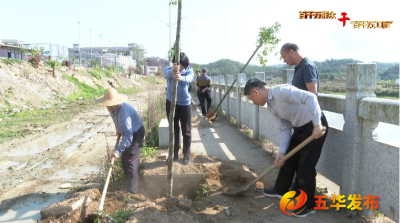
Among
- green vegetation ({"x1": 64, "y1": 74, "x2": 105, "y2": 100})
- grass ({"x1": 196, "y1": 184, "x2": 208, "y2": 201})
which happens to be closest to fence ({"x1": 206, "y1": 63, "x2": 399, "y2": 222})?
grass ({"x1": 196, "y1": 184, "x2": 208, "y2": 201})

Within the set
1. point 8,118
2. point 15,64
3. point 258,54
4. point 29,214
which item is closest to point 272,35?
point 258,54

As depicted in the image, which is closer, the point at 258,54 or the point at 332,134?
the point at 332,134

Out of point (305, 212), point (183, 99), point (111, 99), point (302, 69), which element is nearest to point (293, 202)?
point (305, 212)

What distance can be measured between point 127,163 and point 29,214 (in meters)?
1.38

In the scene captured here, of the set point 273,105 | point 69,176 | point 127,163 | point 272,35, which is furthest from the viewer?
point 272,35

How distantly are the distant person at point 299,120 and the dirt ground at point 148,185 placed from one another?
0.45 meters

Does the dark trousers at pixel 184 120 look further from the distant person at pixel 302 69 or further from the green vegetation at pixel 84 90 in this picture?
the green vegetation at pixel 84 90

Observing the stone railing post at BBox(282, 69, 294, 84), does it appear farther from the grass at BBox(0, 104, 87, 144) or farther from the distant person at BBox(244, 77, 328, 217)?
the grass at BBox(0, 104, 87, 144)

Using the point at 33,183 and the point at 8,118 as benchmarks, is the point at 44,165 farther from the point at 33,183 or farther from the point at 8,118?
the point at 8,118

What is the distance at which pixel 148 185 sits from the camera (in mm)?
4461

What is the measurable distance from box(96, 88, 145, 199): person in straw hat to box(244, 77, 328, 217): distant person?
167cm

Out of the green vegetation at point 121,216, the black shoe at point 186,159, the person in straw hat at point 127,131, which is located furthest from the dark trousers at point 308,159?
the person in straw hat at point 127,131

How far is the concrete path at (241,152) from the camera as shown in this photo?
341 centimetres

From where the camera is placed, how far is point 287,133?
349 centimetres
